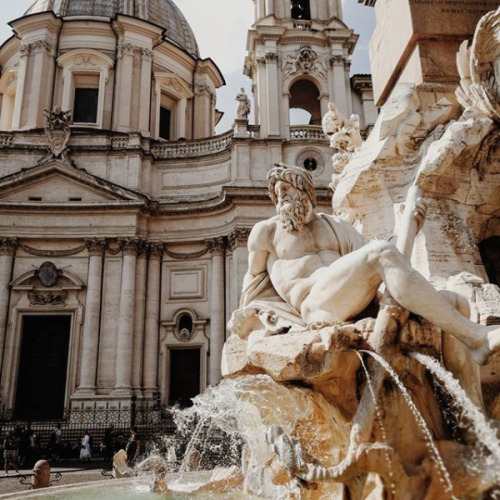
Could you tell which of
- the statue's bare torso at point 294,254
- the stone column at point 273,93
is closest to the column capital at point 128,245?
the stone column at point 273,93

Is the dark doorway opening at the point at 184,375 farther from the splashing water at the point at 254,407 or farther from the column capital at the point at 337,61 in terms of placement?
the splashing water at the point at 254,407

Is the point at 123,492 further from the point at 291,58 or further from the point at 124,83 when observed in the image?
the point at 124,83

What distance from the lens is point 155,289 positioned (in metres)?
21.0

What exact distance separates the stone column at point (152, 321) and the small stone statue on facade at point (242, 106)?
19.9ft

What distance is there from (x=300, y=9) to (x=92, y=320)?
16.4m

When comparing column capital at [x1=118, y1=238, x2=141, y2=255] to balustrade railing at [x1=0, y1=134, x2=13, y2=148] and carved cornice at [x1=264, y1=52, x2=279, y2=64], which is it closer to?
balustrade railing at [x1=0, y1=134, x2=13, y2=148]

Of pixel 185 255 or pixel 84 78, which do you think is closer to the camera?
pixel 185 255

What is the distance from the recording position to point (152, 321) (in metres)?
20.4

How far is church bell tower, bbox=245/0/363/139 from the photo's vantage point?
881 inches

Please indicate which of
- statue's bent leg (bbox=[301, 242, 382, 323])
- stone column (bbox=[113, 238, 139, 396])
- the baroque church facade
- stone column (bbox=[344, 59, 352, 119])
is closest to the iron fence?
the baroque church facade

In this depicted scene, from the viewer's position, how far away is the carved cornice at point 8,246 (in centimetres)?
2036

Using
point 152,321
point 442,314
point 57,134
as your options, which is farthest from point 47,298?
point 442,314

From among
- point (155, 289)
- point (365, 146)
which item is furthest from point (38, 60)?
point (365, 146)

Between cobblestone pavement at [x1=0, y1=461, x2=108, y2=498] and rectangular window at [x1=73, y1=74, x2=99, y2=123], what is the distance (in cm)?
1694
